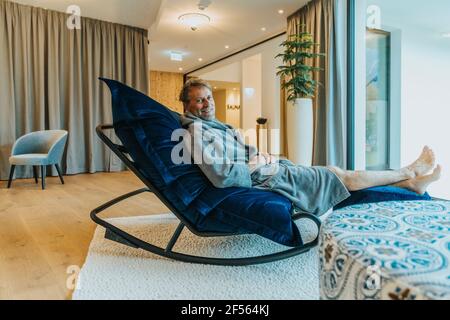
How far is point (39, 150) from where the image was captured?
4043 millimetres

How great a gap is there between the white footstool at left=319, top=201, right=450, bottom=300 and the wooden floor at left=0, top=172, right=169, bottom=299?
3.16 feet

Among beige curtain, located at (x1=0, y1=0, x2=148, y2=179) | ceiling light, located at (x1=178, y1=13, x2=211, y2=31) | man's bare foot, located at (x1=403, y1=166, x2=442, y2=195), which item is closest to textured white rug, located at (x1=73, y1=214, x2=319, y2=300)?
man's bare foot, located at (x1=403, y1=166, x2=442, y2=195)

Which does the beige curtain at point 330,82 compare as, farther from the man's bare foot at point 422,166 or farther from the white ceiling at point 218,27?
the man's bare foot at point 422,166

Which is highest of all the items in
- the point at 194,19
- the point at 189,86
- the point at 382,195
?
the point at 194,19

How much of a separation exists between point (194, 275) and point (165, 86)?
8502 mm

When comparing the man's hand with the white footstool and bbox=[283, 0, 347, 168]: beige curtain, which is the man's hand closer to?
the white footstool

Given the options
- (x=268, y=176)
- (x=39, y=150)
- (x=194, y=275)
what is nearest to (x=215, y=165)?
(x=268, y=176)

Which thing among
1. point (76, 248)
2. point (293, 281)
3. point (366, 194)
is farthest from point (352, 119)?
point (76, 248)

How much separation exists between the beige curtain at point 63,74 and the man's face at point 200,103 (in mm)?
3566

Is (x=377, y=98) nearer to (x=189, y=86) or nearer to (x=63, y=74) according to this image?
(x=189, y=86)

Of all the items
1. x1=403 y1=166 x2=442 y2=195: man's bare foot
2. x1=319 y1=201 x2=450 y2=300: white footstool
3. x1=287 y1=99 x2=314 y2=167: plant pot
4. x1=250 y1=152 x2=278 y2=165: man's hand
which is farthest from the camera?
x1=287 y1=99 x2=314 y2=167: plant pot

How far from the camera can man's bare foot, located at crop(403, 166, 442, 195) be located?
1.53 metres

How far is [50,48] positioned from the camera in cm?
463
